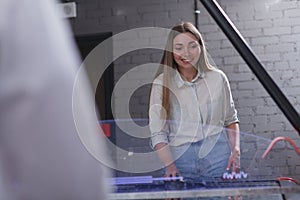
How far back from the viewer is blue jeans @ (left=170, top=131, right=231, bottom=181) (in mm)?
1509

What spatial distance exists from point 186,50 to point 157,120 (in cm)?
25

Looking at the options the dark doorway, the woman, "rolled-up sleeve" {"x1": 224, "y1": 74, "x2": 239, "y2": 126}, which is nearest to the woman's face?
the woman

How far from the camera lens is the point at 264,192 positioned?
3.99 feet

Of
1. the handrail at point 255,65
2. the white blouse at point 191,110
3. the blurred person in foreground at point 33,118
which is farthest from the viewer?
the white blouse at point 191,110

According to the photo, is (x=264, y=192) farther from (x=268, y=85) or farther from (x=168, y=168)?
(x=168, y=168)

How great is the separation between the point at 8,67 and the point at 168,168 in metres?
1.27

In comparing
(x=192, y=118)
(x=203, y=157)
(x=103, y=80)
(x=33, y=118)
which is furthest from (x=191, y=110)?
(x=103, y=80)

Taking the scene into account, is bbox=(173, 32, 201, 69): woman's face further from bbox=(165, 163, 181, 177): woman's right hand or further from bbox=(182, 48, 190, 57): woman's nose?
bbox=(165, 163, 181, 177): woman's right hand

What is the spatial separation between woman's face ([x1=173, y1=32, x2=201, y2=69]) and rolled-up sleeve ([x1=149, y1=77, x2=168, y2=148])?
97 mm

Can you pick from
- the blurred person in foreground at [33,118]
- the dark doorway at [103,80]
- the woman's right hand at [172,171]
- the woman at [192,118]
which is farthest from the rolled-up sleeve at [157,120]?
the dark doorway at [103,80]

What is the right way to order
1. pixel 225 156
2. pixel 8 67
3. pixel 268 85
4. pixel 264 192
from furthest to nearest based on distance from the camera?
pixel 225 156, pixel 264 192, pixel 268 85, pixel 8 67

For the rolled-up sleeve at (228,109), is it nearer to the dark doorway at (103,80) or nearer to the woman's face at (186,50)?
the woman's face at (186,50)

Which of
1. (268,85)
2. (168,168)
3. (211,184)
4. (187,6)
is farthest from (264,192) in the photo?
(187,6)

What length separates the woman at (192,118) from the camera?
1563 millimetres
